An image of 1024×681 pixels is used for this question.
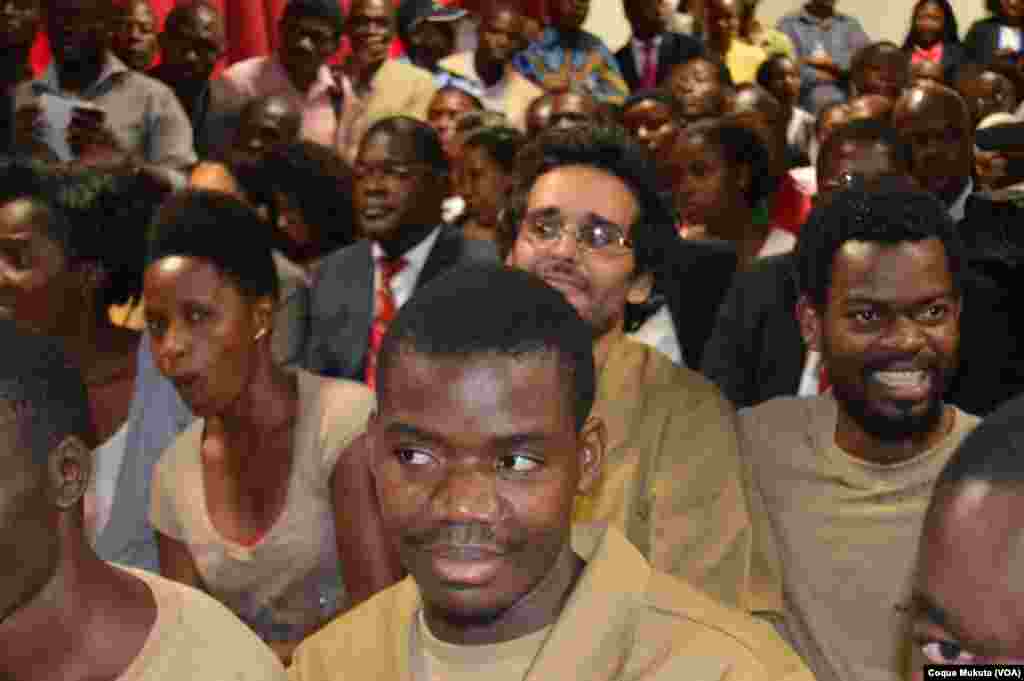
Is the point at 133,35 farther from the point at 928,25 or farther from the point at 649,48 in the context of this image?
the point at 928,25

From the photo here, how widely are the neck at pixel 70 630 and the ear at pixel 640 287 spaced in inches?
46.0

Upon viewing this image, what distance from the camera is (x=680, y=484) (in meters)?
2.34

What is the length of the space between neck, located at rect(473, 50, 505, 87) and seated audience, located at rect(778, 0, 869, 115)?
2256mm

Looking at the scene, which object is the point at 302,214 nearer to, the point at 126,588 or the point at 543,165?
the point at 543,165

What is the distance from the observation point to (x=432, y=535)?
5.07ft

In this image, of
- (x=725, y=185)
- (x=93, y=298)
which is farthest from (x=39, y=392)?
(x=725, y=185)

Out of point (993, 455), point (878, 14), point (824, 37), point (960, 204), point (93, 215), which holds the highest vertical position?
point (993, 455)

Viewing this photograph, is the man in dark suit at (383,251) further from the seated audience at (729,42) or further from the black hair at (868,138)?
the seated audience at (729,42)

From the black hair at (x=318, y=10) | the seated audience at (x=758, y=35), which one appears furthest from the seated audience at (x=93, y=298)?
the seated audience at (x=758, y=35)

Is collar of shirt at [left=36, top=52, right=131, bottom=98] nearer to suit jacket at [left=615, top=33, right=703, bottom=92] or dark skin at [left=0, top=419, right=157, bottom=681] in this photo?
suit jacket at [left=615, top=33, right=703, bottom=92]

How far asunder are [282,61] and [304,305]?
2246mm

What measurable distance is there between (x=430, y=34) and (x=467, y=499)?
17.2ft

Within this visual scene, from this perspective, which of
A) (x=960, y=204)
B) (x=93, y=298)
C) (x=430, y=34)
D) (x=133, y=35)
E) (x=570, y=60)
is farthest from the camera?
(x=430, y=34)

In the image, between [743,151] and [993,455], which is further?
[743,151]
